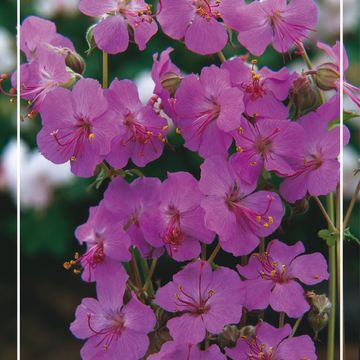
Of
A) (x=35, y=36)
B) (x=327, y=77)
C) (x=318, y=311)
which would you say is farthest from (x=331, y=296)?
(x=35, y=36)

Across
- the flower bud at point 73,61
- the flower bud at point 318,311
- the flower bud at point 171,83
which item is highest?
the flower bud at point 171,83

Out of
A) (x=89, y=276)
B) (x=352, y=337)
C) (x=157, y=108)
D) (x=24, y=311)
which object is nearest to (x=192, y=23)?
(x=157, y=108)

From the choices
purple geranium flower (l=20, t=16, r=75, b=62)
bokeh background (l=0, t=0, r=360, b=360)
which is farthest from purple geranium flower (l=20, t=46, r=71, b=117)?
bokeh background (l=0, t=0, r=360, b=360)

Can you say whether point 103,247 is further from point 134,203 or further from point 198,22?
point 198,22

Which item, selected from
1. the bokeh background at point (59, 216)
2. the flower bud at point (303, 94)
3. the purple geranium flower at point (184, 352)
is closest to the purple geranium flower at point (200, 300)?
the purple geranium flower at point (184, 352)

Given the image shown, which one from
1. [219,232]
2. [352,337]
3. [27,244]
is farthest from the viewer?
[27,244]

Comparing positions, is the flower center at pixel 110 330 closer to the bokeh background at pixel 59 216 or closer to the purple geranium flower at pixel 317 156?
the purple geranium flower at pixel 317 156

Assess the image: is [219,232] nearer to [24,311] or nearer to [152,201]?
[152,201]
